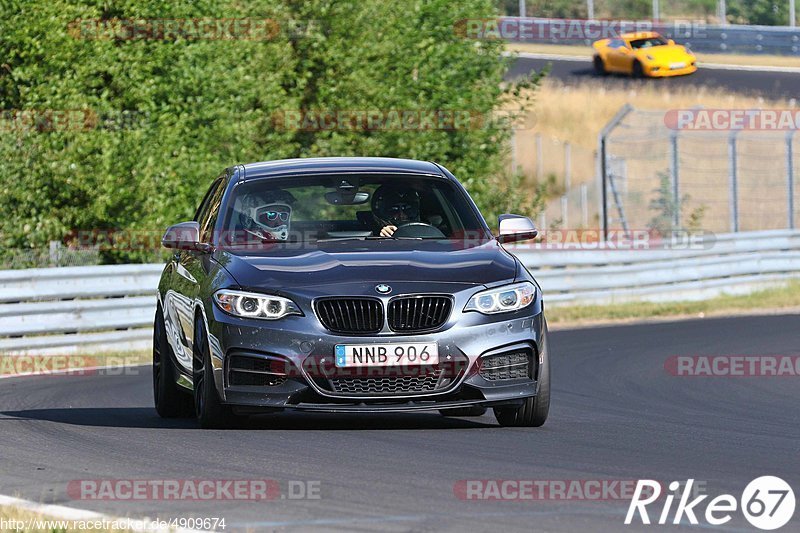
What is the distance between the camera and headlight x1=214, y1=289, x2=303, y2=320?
28.6 ft

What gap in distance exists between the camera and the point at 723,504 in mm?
6480

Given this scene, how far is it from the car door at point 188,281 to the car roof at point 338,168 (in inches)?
11.5

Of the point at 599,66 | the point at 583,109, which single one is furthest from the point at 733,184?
the point at 599,66

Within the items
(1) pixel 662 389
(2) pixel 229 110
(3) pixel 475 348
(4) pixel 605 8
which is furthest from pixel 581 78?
(3) pixel 475 348

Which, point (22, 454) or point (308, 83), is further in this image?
point (308, 83)

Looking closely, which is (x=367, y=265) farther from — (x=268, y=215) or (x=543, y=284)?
(x=543, y=284)

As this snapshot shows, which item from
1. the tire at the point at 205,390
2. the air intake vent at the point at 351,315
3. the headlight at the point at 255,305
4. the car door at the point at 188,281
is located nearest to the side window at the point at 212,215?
the car door at the point at 188,281

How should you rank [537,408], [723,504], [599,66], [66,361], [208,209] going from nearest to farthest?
[723,504] → [537,408] → [208,209] → [66,361] → [599,66]

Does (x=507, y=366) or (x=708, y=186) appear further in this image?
(x=708, y=186)

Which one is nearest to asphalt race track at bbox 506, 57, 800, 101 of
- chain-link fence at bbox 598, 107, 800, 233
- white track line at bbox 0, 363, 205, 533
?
chain-link fence at bbox 598, 107, 800, 233

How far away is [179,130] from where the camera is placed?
24.0 meters

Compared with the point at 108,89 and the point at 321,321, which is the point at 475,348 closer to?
the point at 321,321

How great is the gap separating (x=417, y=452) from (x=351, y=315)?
907 millimetres

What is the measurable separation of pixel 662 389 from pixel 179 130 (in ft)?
42.6
